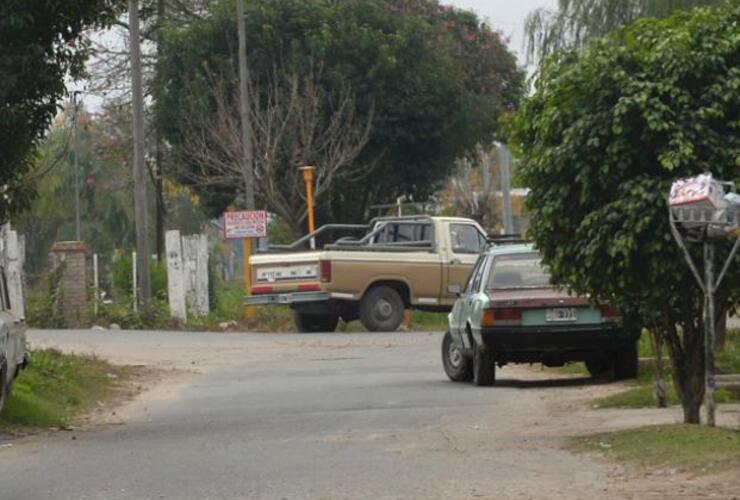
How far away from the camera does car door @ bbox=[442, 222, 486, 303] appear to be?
32.0 meters

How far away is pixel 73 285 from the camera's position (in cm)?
3500

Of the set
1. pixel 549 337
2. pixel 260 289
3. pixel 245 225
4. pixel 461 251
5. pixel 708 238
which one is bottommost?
pixel 549 337

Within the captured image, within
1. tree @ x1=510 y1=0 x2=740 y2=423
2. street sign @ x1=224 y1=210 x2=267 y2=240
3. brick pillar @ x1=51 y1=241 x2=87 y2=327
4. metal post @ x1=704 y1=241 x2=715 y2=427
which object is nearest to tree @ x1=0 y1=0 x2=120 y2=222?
tree @ x1=510 y1=0 x2=740 y2=423

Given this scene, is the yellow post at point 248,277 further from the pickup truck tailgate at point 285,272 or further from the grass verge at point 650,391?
the grass verge at point 650,391

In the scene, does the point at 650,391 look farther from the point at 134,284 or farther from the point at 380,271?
the point at 134,284

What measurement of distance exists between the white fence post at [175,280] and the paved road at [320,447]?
42.0 ft

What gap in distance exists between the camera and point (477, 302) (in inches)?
741

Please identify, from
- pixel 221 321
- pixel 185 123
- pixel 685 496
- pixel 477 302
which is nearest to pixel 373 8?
pixel 185 123

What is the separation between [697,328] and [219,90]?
1354 inches

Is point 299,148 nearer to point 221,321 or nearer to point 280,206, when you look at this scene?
point 280,206

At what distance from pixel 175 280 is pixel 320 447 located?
901 inches

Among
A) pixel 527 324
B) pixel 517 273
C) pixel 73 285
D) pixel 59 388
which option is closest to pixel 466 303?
pixel 517 273

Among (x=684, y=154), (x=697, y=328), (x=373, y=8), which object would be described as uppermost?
(x=373, y=8)

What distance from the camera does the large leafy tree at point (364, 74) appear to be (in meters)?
47.5
